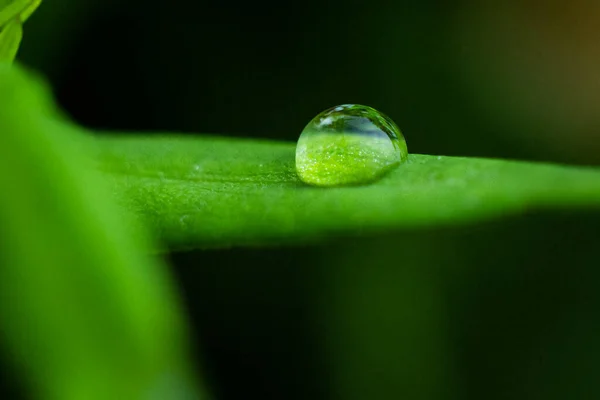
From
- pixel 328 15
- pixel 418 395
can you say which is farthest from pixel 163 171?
pixel 328 15

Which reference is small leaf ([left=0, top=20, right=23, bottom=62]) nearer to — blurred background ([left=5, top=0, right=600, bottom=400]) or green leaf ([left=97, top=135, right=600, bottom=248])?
green leaf ([left=97, top=135, right=600, bottom=248])

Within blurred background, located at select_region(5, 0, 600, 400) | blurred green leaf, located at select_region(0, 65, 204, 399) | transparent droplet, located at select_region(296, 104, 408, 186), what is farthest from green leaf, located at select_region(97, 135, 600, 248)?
blurred background, located at select_region(5, 0, 600, 400)

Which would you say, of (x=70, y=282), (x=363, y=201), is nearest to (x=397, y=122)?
(x=363, y=201)

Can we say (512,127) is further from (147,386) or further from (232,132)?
(147,386)

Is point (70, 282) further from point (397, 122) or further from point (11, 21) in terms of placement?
point (397, 122)

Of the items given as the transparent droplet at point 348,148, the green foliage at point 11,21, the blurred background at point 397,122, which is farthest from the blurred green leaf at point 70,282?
the blurred background at point 397,122

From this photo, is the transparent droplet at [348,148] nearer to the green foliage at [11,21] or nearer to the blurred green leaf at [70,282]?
the green foliage at [11,21]
